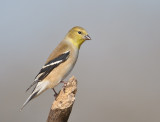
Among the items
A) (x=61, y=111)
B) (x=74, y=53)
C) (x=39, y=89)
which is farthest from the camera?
(x=74, y=53)

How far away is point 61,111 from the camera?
8.02ft

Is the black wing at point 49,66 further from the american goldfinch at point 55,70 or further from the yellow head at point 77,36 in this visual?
the yellow head at point 77,36

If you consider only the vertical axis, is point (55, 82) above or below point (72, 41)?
below

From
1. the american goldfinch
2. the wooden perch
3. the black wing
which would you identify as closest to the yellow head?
the american goldfinch

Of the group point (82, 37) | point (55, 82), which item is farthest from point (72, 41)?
point (55, 82)

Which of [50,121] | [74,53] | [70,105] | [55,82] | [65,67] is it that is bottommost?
[50,121]

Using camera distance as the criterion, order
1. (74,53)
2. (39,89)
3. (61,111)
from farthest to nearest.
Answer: (74,53), (39,89), (61,111)

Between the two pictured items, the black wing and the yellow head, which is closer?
the black wing

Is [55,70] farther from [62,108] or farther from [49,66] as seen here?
[62,108]

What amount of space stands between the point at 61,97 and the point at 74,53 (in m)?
0.66

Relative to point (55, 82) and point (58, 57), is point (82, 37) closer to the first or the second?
point (58, 57)

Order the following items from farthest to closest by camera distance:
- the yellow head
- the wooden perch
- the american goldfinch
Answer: the yellow head < the american goldfinch < the wooden perch

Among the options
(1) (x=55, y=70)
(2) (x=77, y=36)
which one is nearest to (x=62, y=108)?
(1) (x=55, y=70)

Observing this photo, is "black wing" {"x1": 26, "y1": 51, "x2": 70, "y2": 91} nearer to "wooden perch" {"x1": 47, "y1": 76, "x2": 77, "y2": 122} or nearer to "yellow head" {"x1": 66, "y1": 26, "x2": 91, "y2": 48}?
"yellow head" {"x1": 66, "y1": 26, "x2": 91, "y2": 48}
